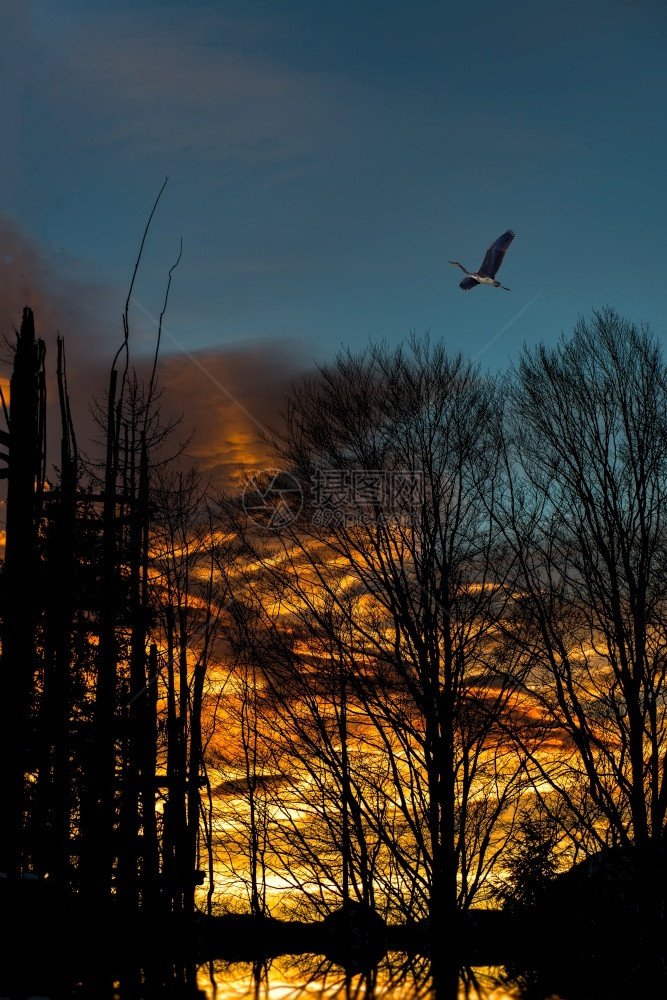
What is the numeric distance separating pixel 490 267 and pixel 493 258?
0.21m

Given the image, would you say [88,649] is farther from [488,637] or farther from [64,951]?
[64,951]

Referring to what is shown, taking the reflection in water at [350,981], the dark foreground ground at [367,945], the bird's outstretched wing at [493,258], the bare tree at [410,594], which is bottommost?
the reflection in water at [350,981]

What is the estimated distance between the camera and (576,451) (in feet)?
55.4

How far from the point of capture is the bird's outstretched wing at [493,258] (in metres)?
15.2

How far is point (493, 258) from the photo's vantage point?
15.3m

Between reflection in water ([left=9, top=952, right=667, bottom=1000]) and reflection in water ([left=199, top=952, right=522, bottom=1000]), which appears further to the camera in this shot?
reflection in water ([left=199, top=952, right=522, bottom=1000])

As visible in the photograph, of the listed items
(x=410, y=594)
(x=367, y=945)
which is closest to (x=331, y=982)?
(x=367, y=945)
